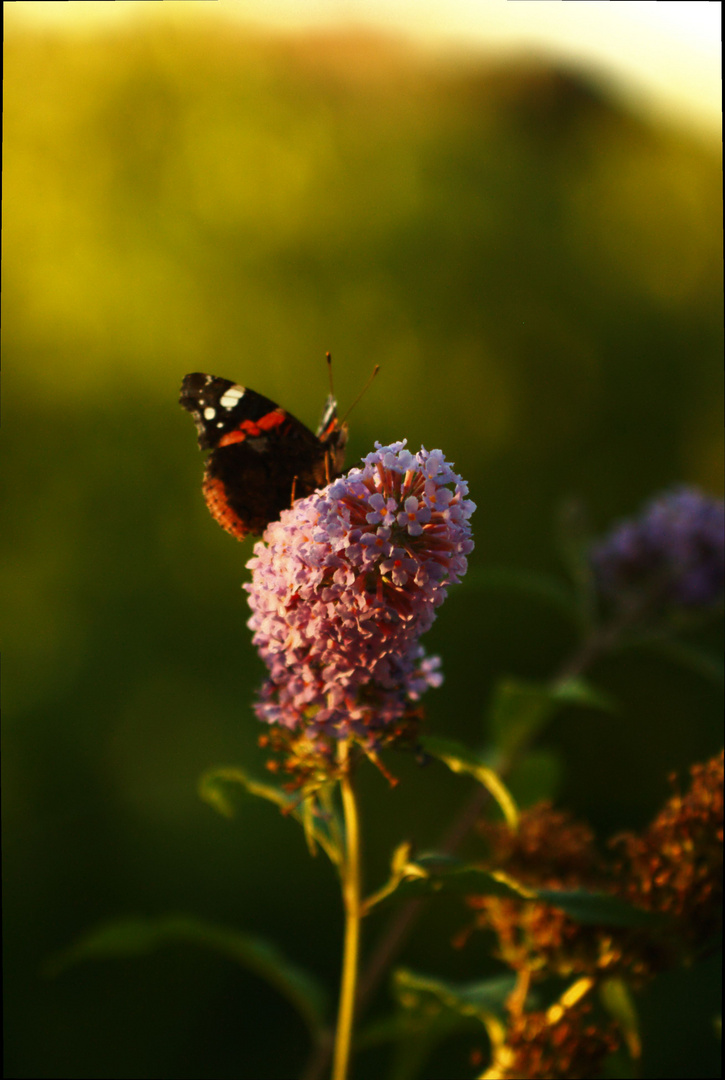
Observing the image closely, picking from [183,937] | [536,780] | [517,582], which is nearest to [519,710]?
[536,780]

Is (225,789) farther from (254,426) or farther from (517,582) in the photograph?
(517,582)

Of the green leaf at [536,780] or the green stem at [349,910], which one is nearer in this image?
the green stem at [349,910]

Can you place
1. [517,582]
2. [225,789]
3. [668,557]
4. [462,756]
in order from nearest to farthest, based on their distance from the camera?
[462,756] < [225,789] < [517,582] < [668,557]

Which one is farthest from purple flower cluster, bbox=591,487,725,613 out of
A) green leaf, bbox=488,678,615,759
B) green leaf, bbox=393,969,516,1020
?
green leaf, bbox=393,969,516,1020

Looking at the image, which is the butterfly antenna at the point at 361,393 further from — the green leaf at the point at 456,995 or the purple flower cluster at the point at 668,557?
the purple flower cluster at the point at 668,557

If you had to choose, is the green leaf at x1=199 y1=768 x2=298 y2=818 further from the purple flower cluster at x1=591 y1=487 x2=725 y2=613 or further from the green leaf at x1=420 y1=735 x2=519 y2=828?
the purple flower cluster at x1=591 y1=487 x2=725 y2=613

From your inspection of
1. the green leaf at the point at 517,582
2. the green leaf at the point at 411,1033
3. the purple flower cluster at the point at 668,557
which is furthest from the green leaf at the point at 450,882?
the purple flower cluster at the point at 668,557
